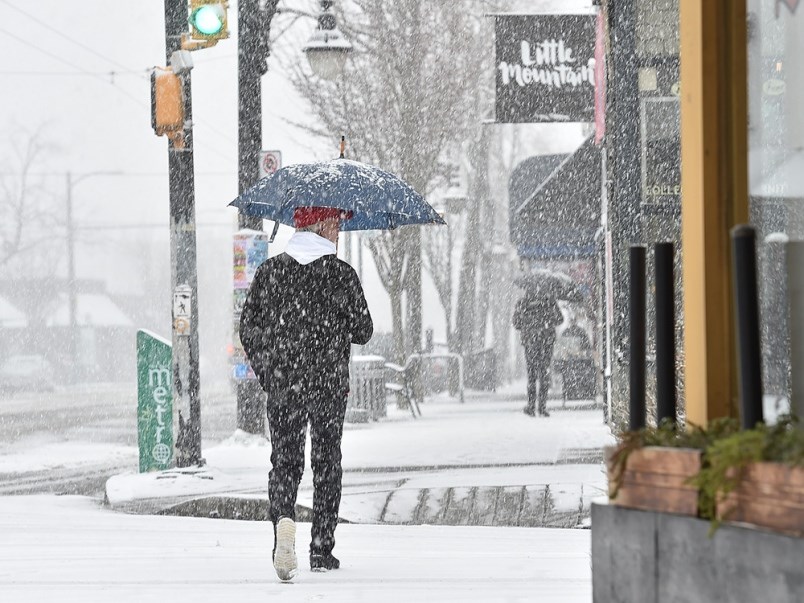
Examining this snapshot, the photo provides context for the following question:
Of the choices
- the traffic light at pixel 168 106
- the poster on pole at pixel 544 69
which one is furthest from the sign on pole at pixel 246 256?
the poster on pole at pixel 544 69

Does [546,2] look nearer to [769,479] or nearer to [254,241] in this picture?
[254,241]

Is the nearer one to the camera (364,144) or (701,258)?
(701,258)

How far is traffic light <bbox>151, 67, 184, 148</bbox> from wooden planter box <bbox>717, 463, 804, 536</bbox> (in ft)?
32.9

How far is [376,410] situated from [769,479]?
18327 millimetres

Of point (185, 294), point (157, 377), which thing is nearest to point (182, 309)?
point (185, 294)

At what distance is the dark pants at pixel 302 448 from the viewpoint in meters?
6.86

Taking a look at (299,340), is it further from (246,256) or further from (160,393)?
(246,256)

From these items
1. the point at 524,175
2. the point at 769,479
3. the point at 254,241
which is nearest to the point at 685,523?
the point at 769,479

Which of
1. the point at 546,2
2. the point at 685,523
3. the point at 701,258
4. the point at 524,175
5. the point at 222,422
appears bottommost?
the point at 222,422

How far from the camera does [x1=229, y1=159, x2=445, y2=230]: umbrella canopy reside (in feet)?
24.3

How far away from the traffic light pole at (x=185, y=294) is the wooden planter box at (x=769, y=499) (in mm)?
9598

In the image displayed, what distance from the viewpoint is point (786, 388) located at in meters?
3.50

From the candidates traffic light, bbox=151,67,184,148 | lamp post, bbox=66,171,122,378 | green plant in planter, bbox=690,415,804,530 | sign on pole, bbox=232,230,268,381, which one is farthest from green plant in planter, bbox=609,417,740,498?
lamp post, bbox=66,171,122,378

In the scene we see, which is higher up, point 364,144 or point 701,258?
point 364,144
